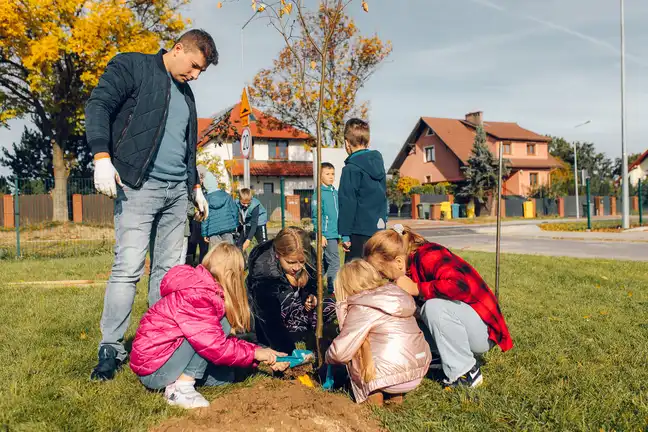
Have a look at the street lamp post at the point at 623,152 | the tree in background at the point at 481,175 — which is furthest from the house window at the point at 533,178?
the street lamp post at the point at 623,152

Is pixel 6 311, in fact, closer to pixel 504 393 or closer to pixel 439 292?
pixel 439 292

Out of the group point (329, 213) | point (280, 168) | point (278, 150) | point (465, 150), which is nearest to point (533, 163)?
point (465, 150)

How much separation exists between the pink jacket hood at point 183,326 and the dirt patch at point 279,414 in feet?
0.83

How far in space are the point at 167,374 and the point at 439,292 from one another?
160cm

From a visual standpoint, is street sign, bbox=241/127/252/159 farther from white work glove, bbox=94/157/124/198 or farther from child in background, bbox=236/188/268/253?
white work glove, bbox=94/157/124/198

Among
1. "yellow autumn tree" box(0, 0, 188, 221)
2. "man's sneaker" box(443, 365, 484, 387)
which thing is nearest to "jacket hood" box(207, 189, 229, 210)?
"man's sneaker" box(443, 365, 484, 387)

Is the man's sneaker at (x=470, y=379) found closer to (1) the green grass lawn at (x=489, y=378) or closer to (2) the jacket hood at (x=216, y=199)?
→ (1) the green grass lawn at (x=489, y=378)

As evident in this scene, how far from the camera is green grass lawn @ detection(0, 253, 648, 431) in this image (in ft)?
8.25

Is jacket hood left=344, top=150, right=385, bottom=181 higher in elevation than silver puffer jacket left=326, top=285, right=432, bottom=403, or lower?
higher

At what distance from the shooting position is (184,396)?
2736 millimetres

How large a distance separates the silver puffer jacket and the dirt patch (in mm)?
198

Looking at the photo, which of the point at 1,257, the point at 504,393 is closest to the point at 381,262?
the point at 504,393

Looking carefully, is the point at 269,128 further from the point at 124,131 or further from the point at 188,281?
the point at 188,281

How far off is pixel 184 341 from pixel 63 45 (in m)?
20.7
